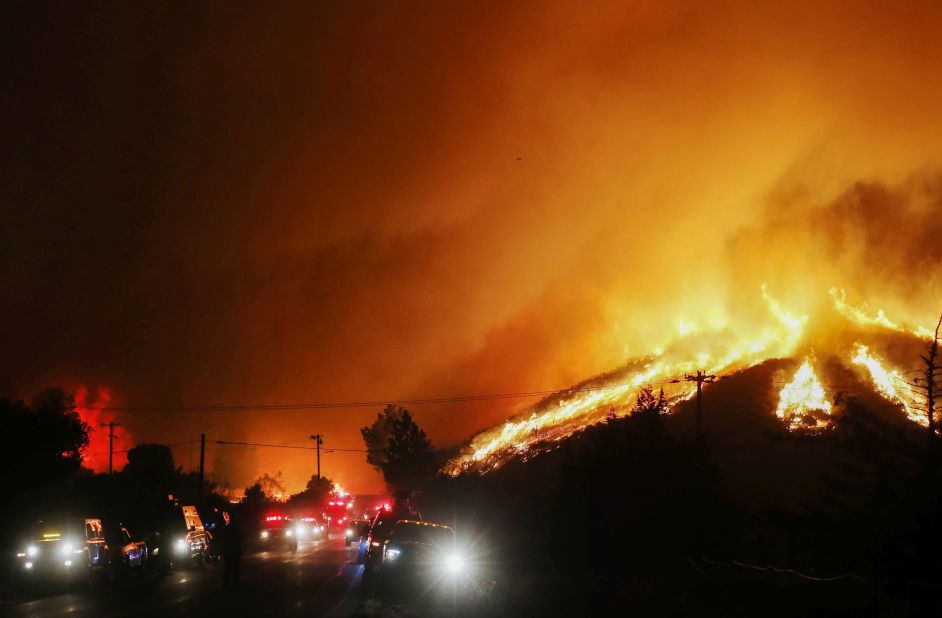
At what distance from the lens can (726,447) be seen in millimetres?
99062

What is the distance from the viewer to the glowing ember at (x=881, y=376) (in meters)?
102

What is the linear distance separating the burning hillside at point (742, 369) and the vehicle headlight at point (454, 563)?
256 ft

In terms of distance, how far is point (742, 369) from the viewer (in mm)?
123125

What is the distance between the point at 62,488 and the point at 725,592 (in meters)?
48.1

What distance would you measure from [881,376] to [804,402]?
45.1ft

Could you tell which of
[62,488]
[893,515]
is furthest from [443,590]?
[62,488]

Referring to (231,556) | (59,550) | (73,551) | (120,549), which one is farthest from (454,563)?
(120,549)

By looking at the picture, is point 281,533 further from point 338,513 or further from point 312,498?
point 312,498

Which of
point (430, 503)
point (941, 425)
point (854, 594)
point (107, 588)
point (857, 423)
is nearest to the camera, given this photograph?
point (854, 594)

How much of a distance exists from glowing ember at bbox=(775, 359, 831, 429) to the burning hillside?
12cm

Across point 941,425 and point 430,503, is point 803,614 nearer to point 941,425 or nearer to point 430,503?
point 941,425

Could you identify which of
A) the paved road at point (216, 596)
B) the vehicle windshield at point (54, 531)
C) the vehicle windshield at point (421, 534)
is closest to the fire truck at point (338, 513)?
the paved road at point (216, 596)

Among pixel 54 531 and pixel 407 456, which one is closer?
pixel 54 531

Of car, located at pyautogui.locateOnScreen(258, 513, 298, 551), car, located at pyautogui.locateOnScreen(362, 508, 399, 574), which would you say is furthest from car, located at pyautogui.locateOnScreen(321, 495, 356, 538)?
car, located at pyautogui.locateOnScreen(362, 508, 399, 574)
